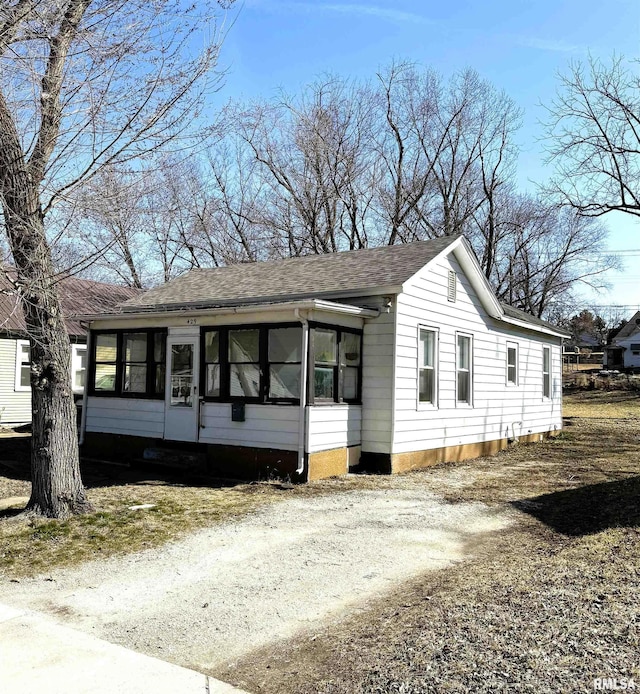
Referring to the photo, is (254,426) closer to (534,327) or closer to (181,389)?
(181,389)

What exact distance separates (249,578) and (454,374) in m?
8.48

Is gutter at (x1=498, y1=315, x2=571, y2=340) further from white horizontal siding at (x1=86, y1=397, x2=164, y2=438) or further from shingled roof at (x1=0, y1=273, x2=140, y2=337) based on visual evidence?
shingled roof at (x1=0, y1=273, x2=140, y2=337)

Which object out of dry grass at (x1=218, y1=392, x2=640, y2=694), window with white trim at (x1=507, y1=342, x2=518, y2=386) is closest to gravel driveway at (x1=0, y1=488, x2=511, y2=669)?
dry grass at (x1=218, y1=392, x2=640, y2=694)

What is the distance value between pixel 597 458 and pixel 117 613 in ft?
39.0

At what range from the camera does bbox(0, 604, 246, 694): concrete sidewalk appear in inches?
137

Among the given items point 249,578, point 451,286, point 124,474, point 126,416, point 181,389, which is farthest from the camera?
point 451,286

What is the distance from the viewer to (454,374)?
13273 mm

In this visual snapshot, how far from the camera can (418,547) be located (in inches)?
260

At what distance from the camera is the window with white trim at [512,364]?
53.0 ft

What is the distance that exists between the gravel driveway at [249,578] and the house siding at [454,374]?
3.66 meters

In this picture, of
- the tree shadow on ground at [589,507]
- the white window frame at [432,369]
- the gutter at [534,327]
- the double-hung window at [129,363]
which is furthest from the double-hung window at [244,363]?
the gutter at [534,327]

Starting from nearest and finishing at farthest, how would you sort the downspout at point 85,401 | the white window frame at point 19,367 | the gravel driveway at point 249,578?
the gravel driveway at point 249,578 < the downspout at point 85,401 < the white window frame at point 19,367

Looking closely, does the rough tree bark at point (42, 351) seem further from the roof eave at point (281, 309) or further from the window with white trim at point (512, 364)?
the window with white trim at point (512, 364)

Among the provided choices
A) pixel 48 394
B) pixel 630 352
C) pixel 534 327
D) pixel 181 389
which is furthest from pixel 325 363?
pixel 630 352
